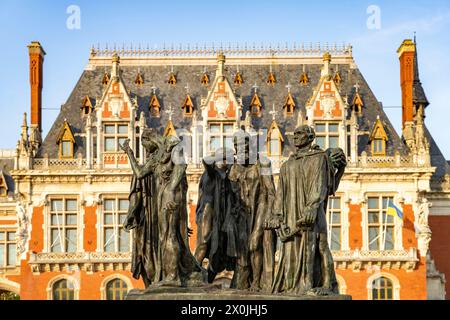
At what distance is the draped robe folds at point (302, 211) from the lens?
14.4 m

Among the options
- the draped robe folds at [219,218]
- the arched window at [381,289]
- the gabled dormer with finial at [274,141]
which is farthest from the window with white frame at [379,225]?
the draped robe folds at [219,218]

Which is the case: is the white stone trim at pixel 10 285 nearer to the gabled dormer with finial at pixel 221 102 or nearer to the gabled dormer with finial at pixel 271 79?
the gabled dormer with finial at pixel 221 102

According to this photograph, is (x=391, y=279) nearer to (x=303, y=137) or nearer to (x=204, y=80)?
(x=204, y=80)

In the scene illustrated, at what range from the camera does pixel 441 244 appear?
46.3m

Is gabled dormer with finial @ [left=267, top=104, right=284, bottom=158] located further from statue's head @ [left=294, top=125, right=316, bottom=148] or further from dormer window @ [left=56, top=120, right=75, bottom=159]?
statue's head @ [left=294, top=125, right=316, bottom=148]

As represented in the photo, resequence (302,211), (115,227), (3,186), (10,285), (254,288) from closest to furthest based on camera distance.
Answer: (302,211), (254,288), (115,227), (10,285), (3,186)

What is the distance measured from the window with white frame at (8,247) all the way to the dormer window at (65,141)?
6060 mm

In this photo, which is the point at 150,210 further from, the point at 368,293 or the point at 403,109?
the point at 403,109

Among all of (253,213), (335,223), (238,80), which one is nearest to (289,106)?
(238,80)

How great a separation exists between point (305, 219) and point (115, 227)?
2814 cm

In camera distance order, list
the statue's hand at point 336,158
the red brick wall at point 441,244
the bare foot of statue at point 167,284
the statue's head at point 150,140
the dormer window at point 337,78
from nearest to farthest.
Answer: the statue's hand at point 336,158 → the bare foot of statue at point 167,284 → the statue's head at point 150,140 → the dormer window at point 337,78 → the red brick wall at point 441,244

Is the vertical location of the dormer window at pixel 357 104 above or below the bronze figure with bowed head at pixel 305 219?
above
